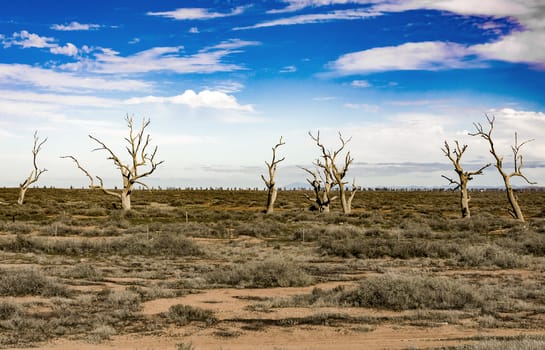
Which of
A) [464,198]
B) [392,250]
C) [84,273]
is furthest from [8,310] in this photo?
[464,198]

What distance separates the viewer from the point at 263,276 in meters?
17.5

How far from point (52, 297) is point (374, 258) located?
573 inches

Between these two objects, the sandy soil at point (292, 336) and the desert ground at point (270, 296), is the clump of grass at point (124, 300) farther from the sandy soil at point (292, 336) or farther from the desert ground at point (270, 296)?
the sandy soil at point (292, 336)

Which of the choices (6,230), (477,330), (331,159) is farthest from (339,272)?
(331,159)

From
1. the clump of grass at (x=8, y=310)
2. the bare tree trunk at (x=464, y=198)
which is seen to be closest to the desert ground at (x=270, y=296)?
the clump of grass at (x=8, y=310)

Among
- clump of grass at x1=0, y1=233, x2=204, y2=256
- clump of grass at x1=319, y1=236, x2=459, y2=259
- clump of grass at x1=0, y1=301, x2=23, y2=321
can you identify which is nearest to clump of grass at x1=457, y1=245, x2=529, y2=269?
clump of grass at x1=319, y1=236, x2=459, y2=259

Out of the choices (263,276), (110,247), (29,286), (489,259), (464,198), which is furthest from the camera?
(464,198)

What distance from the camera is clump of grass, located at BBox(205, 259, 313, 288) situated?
680 inches

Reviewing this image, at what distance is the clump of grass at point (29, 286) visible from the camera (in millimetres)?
14766

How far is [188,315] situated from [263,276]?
523 cm

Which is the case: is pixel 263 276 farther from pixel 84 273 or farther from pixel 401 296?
pixel 84 273

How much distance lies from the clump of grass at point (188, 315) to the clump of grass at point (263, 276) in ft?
14.4

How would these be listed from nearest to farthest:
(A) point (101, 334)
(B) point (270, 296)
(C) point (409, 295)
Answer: (A) point (101, 334), (C) point (409, 295), (B) point (270, 296)

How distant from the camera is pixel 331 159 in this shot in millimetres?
47875
